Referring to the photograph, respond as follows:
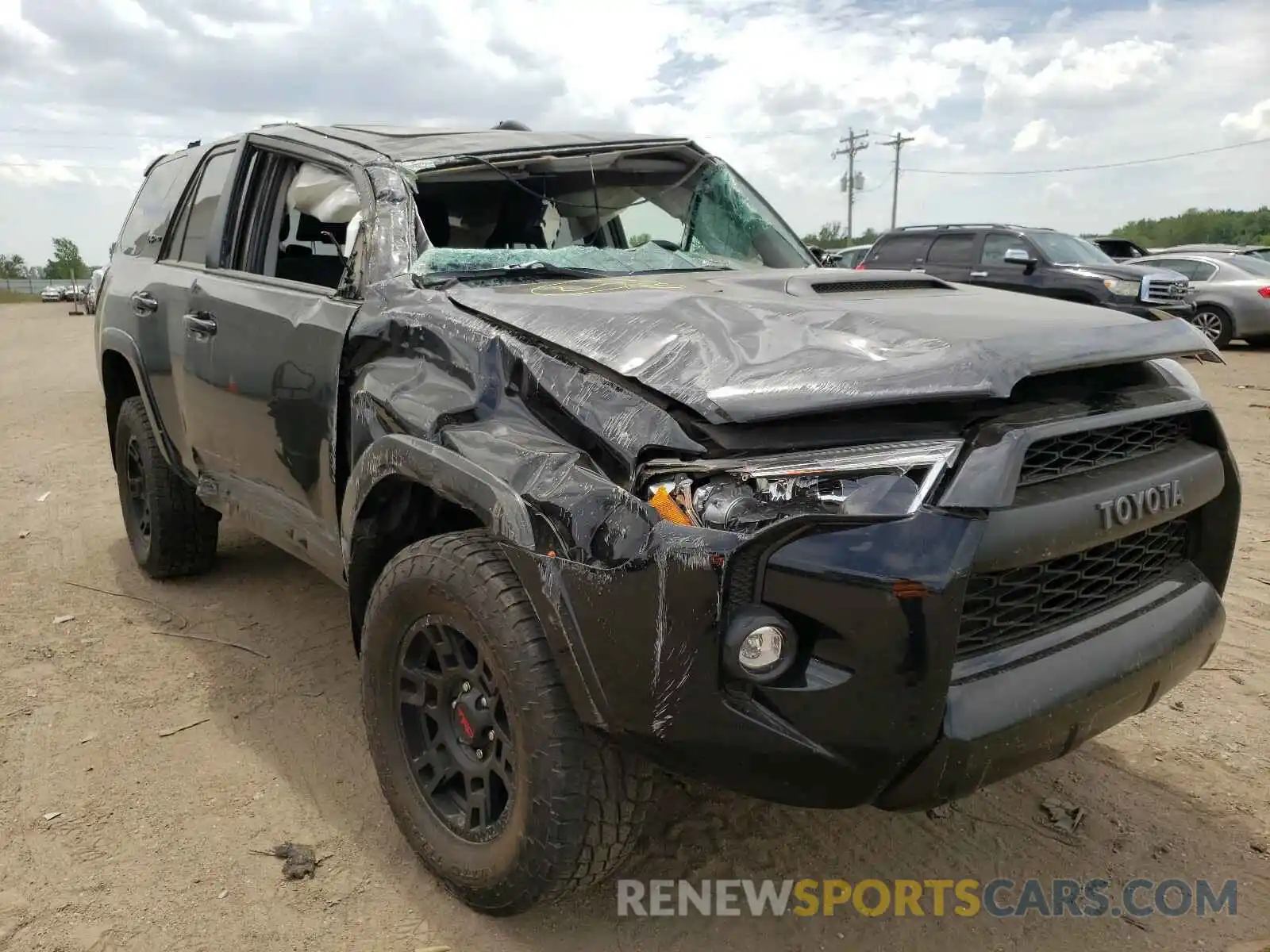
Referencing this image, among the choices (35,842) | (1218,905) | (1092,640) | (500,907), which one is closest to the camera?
(1092,640)

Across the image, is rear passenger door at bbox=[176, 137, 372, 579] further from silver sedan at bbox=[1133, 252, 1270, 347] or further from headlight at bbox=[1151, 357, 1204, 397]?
silver sedan at bbox=[1133, 252, 1270, 347]

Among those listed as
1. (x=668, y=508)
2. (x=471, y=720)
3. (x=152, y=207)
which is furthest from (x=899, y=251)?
(x=668, y=508)

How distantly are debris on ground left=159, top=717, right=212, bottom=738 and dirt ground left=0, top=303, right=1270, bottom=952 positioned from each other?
0.06 ft

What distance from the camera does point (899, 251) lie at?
533 inches

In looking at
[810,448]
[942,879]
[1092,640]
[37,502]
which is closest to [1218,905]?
[942,879]

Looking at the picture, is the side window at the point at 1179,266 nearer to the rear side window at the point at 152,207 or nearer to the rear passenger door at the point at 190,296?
the rear side window at the point at 152,207

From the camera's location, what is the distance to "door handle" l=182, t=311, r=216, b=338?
3.41 metres

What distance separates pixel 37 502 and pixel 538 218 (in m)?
4.61

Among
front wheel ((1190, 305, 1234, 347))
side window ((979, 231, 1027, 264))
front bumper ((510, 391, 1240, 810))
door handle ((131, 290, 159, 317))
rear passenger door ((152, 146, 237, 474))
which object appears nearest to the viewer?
front bumper ((510, 391, 1240, 810))

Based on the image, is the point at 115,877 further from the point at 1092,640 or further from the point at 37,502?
the point at 37,502

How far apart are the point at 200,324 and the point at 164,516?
3.88 ft

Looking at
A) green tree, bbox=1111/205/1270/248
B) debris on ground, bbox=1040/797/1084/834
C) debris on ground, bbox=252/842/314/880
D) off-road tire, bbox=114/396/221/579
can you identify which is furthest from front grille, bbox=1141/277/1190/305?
green tree, bbox=1111/205/1270/248

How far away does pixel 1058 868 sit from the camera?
2.51 metres

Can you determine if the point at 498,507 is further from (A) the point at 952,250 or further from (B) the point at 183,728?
(A) the point at 952,250
